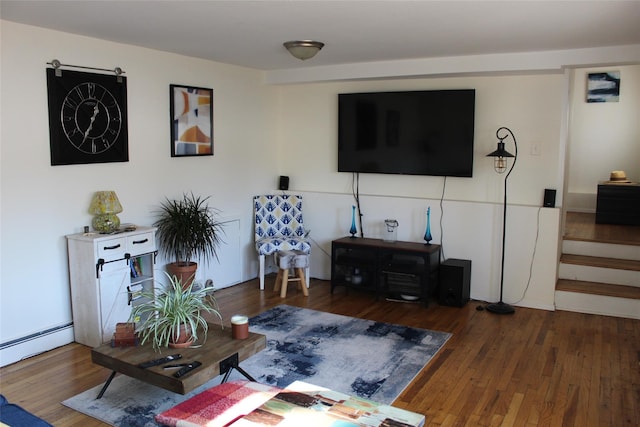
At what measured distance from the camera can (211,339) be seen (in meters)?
3.18

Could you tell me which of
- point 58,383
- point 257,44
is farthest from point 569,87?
point 58,383

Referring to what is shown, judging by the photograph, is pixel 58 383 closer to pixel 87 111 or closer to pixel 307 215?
pixel 87 111

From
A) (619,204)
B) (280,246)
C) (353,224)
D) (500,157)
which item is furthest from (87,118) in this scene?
(619,204)

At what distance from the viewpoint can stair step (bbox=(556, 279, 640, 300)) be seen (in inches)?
188

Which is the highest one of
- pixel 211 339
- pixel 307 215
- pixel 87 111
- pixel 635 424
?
pixel 87 111

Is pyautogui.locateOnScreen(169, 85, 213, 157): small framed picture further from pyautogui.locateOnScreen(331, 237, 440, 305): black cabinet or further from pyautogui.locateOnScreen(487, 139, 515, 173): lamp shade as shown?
pyautogui.locateOnScreen(487, 139, 515, 173): lamp shade

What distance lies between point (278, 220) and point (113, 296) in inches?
87.0

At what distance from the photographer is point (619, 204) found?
7047 mm

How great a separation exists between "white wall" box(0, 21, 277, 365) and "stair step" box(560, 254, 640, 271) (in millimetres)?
3535

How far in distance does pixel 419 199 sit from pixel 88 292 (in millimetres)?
3158

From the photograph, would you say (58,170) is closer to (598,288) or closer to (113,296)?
(113,296)

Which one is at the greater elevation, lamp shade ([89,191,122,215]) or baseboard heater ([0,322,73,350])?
lamp shade ([89,191,122,215])

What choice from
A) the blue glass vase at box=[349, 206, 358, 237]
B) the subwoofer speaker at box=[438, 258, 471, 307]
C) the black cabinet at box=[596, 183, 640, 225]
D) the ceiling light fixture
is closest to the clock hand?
the ceiling light fixture

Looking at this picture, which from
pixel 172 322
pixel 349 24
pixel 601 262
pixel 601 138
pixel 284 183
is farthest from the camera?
pixel 601 138
